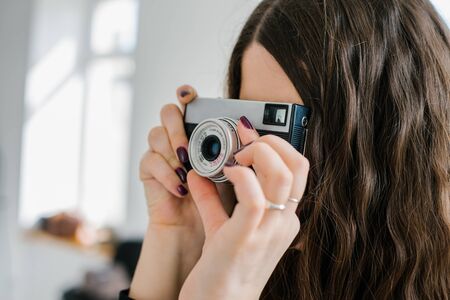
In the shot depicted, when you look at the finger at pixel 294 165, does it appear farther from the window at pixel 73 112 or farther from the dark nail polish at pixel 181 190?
the window at pixel 73 112

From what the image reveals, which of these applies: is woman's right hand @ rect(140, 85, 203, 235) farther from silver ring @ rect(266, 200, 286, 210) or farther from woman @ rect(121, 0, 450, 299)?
silver ring @ rect(266, 200, 286, 210)

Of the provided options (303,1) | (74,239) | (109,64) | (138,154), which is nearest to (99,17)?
(109,64)

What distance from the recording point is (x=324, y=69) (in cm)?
68

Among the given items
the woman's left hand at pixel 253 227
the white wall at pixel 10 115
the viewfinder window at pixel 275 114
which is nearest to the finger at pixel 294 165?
the woman's left hand at pixel 253 227

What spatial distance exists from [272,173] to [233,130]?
0.50 feet

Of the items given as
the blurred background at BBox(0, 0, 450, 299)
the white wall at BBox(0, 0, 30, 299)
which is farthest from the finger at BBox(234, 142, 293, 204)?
the white wall at BBox(0, 0, 30, 299)

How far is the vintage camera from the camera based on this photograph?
0.65 m

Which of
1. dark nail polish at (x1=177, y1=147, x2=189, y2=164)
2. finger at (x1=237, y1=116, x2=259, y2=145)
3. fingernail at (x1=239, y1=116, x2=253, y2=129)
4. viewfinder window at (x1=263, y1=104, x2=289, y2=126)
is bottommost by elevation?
dark nail polish at (x1=177, y1=147, x2=189, y2=164)

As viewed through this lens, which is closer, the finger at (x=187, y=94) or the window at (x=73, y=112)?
the finger at (x=187, y=94)

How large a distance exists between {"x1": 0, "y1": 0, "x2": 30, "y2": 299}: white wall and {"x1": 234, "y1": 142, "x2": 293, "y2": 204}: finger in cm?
293

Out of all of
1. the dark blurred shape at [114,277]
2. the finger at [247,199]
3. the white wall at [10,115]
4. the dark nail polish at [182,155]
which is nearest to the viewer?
the finger at [247,199]

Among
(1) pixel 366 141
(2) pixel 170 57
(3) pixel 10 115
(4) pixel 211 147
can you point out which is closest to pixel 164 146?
(4) pixel 211 147

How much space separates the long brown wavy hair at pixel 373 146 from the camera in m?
0.69

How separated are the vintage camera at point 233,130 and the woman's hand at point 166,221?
11 cm
